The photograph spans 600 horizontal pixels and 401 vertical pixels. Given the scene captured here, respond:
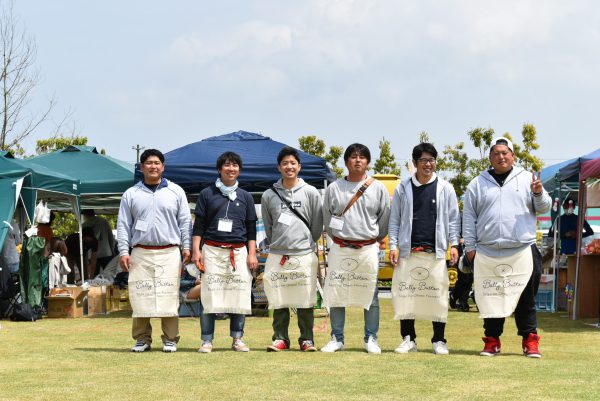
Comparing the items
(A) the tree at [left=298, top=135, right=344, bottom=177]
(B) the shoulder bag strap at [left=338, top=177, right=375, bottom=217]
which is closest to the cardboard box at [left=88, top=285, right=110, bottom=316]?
(B) the shoulder bag strap at [left=338, top=177, right=375, bottom=217]

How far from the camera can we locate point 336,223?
788cm

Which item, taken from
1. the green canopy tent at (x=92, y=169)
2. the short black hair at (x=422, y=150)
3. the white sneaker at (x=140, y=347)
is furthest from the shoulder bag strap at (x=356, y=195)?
the green canopy tent at (x=92, y=169)

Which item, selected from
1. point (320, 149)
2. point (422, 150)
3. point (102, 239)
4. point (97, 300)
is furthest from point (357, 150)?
point (320, 149)

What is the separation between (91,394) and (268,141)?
8392mm

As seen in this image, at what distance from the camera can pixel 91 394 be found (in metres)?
5.69

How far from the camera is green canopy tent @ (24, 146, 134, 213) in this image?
16.1 metres

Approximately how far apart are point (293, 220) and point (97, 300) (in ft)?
23.8

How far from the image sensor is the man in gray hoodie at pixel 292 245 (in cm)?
800

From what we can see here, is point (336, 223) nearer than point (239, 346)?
Yes

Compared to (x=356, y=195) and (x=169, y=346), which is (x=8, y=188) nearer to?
(x=169, y=346)

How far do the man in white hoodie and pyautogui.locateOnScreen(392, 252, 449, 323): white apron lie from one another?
1.00ft

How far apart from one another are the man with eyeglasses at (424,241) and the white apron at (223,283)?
1.29 m

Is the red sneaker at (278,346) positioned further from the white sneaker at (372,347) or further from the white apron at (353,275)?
the white sneaker at (372,347)

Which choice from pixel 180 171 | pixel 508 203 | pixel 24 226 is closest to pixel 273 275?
pixel 508 203
